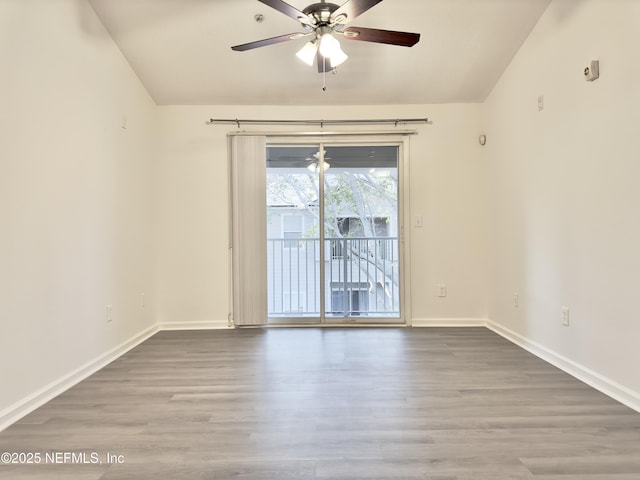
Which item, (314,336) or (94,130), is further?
(314,336)

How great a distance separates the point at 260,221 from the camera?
3.72 metres

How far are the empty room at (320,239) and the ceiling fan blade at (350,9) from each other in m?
0.02

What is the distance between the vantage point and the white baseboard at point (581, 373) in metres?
1.92

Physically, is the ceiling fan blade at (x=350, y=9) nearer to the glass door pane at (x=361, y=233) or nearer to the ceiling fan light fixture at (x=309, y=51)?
the ceiling fan light fixture at (x=309, y=51)

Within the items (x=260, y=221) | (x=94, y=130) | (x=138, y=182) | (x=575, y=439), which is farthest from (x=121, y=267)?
(x=575, y=439)

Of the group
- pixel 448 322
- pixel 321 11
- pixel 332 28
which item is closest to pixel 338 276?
pixel 448 322

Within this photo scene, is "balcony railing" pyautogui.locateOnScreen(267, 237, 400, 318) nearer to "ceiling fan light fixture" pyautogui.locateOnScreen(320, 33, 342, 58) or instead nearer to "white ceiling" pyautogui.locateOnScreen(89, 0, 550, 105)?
"white ceiling" pyautogui.locateOnScreen(89, 0, 550, 105)

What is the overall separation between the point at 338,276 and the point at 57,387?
271cm

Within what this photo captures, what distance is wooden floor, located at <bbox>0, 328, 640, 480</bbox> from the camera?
141 centimetres

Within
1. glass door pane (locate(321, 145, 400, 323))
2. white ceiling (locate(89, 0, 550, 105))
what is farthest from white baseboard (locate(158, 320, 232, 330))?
white ceiling (locate(89, 0, 550, 105))

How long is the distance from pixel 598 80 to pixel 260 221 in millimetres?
2907

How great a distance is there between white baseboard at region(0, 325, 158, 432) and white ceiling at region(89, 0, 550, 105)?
2464 mm

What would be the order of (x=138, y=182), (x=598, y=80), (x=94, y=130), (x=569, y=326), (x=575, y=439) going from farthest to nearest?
(x=138, y=182)
(x=94, y=130)
(x=569, y=326)
(x=598, y=80)
(x=575, y=439)

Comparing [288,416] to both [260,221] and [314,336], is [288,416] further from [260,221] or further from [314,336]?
[260,221]
